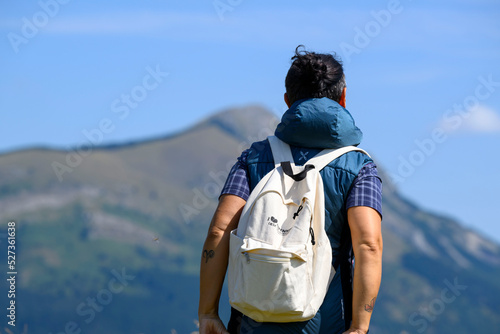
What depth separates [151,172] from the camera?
198500 millimetres

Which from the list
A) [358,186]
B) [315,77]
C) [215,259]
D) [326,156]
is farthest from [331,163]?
[215,259]

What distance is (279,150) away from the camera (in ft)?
10.6

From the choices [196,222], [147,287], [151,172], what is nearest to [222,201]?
[147,287]

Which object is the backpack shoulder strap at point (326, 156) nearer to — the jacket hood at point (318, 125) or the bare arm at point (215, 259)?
the jacket hood at point (318, 125)

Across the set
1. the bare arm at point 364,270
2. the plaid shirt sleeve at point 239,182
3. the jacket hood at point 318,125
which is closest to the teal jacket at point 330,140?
the jacket hood at point 318,125

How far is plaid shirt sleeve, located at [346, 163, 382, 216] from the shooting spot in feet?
10.1

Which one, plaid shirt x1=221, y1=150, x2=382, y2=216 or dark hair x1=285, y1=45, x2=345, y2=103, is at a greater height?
dark hair x1=285, y1=45, x2=345, y2=103

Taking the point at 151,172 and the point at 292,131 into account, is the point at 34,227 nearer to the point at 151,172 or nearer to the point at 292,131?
the point at 151,172

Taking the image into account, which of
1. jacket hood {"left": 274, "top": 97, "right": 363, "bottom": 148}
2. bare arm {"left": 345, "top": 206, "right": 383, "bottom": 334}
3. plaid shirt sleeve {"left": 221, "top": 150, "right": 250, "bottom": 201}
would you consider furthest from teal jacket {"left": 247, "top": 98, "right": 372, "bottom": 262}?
plaid shirt sleeve {"left": 221, "top": 150, "right": 250, "bottom": 201}

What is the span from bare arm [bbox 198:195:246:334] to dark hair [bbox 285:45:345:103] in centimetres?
58

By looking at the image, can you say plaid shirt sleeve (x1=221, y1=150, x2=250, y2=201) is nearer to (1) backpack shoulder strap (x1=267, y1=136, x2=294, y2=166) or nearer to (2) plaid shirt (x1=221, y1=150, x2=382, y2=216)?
(2) plaid shirt (x1=221, y1=150, x2=382, y2=216)

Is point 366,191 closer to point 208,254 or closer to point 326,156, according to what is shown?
point 326,156

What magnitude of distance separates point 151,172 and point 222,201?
197 meters

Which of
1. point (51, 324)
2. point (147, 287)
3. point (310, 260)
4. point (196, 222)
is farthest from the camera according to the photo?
point (196, 222)
